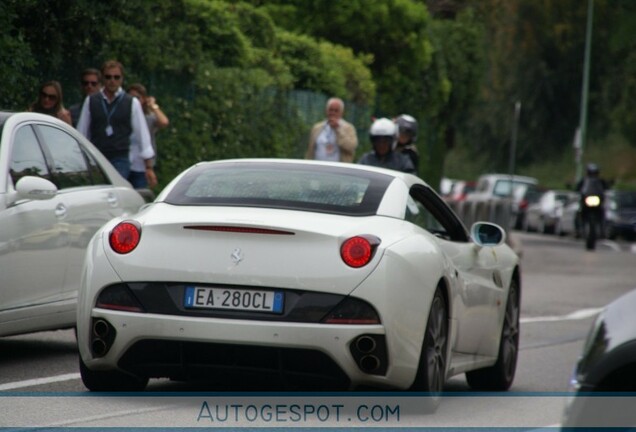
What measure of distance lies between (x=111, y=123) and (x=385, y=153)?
94.9 inches

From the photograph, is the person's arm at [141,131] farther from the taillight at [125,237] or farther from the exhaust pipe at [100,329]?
the exhaust pipe at [100,329]

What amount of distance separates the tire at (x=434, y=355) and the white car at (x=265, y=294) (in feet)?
0.04

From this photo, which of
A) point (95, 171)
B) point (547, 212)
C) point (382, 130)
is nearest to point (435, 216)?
point (95, 171)

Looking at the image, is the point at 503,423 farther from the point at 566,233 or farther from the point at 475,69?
the point at 566,233

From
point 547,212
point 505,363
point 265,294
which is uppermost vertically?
point 265,294

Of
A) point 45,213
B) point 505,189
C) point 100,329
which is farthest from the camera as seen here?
point 505,189

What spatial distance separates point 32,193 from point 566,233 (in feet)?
141

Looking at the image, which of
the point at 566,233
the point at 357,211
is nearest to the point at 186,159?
the point at 357,211

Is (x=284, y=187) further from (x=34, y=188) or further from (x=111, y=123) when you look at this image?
(x=111, y=123)

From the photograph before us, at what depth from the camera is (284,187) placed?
8.72 m

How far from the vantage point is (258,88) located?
22156 millimetres

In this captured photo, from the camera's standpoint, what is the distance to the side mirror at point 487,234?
9766 millimetres

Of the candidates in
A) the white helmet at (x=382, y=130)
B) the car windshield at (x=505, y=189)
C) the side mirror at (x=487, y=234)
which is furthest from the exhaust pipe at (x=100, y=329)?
the car windshield at (x=505, y=189)

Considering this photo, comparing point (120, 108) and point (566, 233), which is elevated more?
point (120, 108)
